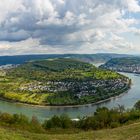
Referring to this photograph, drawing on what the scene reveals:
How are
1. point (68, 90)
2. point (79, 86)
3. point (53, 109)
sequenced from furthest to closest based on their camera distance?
point (79, 86), point (68, 90), point (53, 109)

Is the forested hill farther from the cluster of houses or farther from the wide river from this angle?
the wide river

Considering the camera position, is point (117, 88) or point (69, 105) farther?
point (117, 88)

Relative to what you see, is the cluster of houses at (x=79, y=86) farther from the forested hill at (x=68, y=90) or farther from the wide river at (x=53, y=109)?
the wide river at (x=53, y=109)

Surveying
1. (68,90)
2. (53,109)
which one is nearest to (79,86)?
(68,90)

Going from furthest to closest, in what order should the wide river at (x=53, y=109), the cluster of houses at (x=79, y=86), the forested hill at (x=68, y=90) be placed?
the cluster of houses at (x=79, y=86), the forested hill at (x=68, y=90), the wide river at (x=53, y=109)

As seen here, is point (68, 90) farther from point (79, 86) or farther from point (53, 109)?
point (53, 109)

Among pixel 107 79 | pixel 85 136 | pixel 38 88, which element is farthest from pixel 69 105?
pixel 85 136

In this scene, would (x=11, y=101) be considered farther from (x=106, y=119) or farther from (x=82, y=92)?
(x=106, y=119)

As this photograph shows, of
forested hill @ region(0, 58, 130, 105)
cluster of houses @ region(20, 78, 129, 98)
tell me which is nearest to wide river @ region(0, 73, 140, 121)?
forested hill @ region(0, 58, 130, 105)

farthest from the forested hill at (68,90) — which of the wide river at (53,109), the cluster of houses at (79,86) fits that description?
the wide river at (53,109)
